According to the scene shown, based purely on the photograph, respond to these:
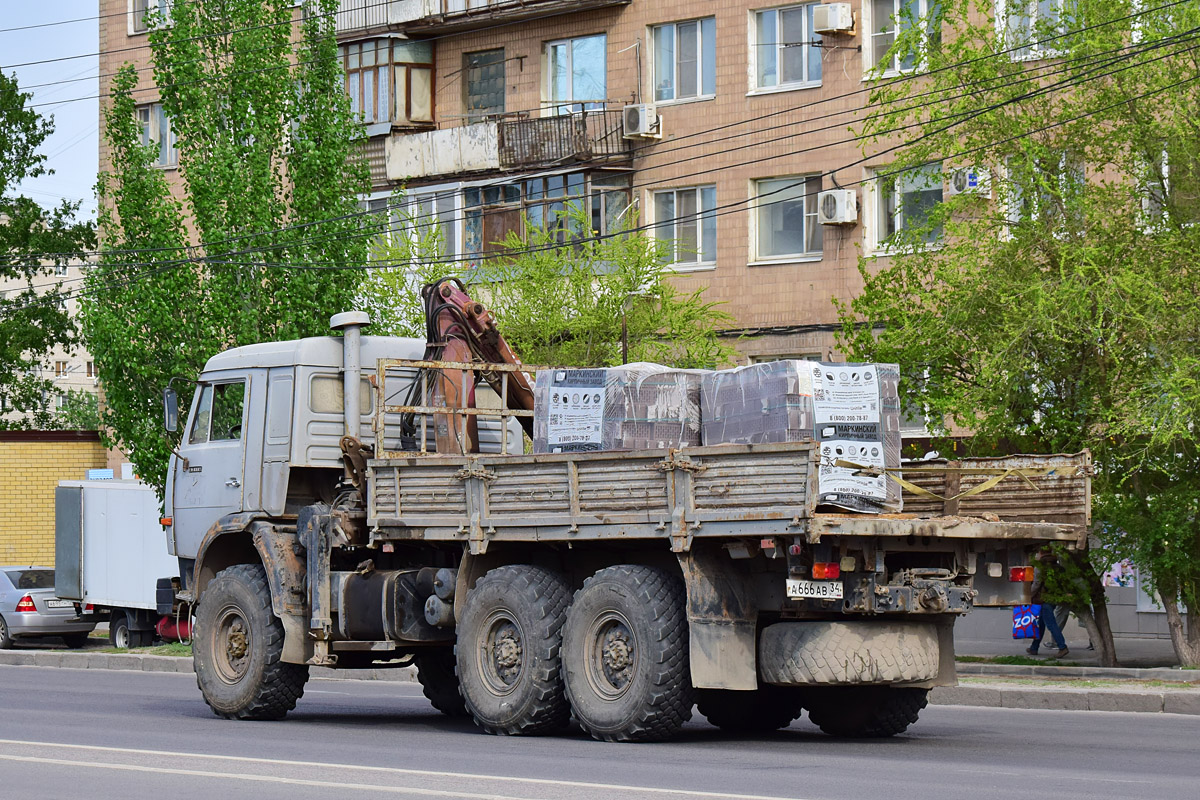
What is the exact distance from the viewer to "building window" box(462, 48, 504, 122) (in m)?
38.4

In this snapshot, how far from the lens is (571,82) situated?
37438 millimetres

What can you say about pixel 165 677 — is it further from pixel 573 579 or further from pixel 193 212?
pixel 573 579

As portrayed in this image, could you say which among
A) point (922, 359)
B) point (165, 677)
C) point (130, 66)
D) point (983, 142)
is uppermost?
point (130, 66)

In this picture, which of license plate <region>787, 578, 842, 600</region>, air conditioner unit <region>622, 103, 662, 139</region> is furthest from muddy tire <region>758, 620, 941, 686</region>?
air conditioner unit <region>622, 103, 662, 139</region>

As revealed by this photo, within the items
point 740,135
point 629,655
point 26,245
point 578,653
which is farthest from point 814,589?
point 26,245

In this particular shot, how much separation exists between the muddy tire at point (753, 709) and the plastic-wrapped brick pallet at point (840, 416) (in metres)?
2.46

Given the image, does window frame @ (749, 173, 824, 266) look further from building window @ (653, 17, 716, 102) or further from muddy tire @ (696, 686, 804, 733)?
muddy tire @ (696, 686, 804, 733)

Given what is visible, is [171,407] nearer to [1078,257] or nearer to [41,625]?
[1078,257]

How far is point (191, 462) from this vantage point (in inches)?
650

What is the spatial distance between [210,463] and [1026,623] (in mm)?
14357

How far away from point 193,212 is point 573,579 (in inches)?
661

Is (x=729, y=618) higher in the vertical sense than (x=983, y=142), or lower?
lower

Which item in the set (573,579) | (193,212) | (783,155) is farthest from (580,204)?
(573,579)

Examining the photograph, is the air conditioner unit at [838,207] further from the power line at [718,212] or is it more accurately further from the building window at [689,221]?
the building window at [689,221]
